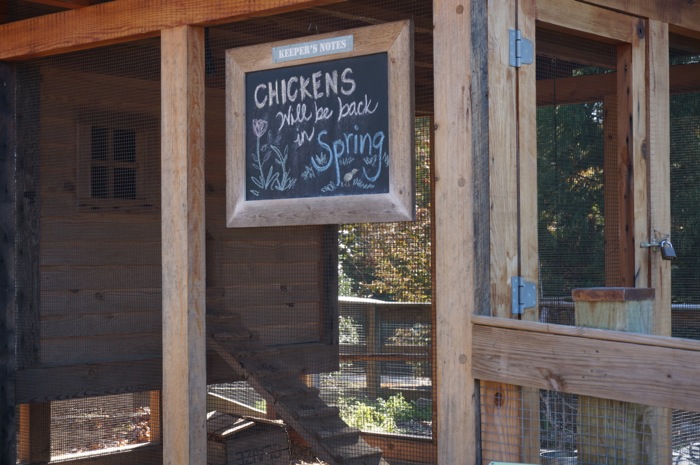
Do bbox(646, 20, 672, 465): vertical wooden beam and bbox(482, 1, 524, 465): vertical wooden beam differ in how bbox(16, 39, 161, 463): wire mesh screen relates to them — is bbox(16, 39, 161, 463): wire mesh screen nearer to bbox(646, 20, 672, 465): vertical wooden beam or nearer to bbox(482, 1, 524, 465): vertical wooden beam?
bbox(482, 1, 524, 465): vertical wooden beam

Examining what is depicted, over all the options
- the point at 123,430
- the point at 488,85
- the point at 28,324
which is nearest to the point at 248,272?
the point at 28,324

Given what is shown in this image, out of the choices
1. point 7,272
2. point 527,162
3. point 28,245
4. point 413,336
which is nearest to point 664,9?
point 527,162

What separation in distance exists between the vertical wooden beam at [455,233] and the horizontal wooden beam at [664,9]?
0.93 meters

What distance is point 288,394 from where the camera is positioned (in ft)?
20.6

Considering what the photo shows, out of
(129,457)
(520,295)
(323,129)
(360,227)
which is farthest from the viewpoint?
(129,457)

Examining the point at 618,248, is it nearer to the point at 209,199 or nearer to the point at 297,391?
the point at 297,391

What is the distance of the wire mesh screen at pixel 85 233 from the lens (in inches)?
232

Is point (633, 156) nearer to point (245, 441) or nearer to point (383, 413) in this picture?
point (383, 413)

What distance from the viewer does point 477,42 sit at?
11.6 feet

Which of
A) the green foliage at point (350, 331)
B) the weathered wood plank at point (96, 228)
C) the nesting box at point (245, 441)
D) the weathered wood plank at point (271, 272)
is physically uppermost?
the weathered wood plank at point (96, 228)

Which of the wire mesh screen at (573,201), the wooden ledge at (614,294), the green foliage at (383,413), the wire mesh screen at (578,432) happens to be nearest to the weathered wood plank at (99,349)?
the green foliage at (383,413)

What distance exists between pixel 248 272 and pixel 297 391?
1.17 meters

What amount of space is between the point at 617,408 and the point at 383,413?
3146 mm

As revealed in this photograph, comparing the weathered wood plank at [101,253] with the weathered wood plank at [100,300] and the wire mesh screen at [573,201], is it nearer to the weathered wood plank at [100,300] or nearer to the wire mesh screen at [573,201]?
the weathered wood plank at [100,300]
